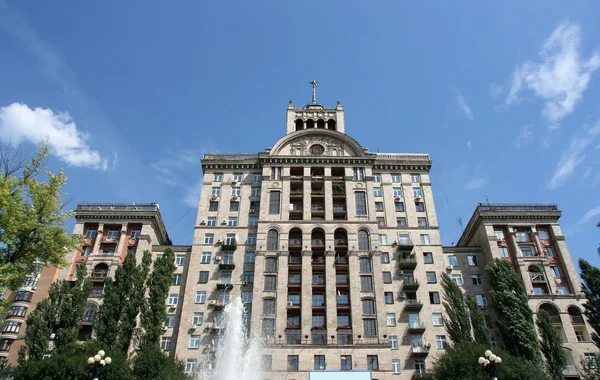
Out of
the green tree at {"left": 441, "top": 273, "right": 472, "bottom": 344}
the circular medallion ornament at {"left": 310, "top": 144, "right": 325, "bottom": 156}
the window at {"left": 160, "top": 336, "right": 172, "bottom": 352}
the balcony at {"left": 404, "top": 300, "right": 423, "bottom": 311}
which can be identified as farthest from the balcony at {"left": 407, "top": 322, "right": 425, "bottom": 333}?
the window at {"left": 160, "top": 336, "right": 172, "bottom": 352}

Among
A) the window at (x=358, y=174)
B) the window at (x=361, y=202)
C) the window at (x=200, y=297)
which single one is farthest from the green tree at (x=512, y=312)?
the window at (x=200, y=297)

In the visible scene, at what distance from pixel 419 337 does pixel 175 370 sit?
26.6m

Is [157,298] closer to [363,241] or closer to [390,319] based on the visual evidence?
Answer: [363,241]

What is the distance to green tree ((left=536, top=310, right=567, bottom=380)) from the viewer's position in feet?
145

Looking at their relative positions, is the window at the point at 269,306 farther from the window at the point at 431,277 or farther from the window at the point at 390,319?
the window at the point at 431,277

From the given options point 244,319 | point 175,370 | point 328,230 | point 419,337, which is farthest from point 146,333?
point 419,337

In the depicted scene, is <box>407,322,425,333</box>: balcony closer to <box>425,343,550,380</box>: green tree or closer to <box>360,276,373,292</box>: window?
<box>360,276,373,292</box>: window

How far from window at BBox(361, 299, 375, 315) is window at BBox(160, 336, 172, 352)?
2228 centimetres

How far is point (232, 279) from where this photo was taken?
5491 centimetres

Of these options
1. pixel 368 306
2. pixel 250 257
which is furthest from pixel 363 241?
pixel 250 257

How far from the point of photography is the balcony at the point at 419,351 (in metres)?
48.8

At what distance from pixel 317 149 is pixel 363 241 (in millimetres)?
16198

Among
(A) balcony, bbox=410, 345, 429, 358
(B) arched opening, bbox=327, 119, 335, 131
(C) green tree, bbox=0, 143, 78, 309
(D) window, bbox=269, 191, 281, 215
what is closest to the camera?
(C) green tree, bbox=0, 143, 78, 309

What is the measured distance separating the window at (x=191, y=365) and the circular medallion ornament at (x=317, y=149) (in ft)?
105
